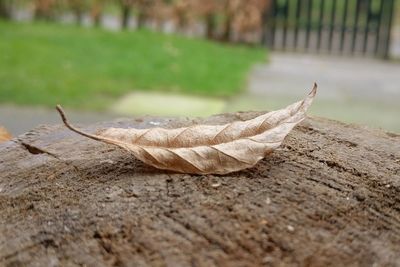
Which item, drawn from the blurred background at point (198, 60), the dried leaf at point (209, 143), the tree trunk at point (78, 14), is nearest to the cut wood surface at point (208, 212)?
the dried leaf at point (209, 143)

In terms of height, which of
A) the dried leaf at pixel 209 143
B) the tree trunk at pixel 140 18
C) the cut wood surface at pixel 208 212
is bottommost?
the tree trunk at pixel 140 18

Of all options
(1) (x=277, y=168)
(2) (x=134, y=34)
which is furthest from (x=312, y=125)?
(2) (x=134, y=34)

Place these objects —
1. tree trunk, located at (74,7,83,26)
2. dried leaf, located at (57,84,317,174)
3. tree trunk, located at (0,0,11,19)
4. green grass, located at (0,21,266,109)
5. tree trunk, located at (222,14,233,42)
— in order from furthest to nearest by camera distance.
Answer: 1. tree trunk, located at (74,7,83,26)
2. tree trunk, located at (222,14,233,42)
3. tree trunk, located at (0,0,11,19)
4. green grass, located at (0,21,266,109)
5. dried leaf, located at (57,84,317,174)

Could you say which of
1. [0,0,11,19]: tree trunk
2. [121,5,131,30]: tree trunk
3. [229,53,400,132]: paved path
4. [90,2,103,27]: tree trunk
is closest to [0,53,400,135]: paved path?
[229,53,400,132]: paved path

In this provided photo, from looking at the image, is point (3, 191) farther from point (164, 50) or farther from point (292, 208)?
point (164, 50)

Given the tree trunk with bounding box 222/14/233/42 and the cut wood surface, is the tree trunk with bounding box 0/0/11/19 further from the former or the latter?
the cut wood surface

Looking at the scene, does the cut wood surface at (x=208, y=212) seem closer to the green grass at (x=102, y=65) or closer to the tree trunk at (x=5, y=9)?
the green grass at (x=102, y=65)
